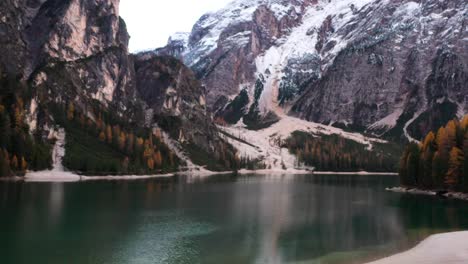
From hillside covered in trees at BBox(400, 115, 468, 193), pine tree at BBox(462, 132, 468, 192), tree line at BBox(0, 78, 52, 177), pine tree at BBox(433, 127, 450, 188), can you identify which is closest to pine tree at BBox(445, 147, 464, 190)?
hillside covered in trees at BBox(400, 115, 468, 193)

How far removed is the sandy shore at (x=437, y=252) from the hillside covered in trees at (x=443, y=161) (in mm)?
57801

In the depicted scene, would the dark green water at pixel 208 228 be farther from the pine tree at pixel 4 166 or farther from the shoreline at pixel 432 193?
the pine tree at pixel 4 166

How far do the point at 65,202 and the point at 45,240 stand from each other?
1643 inches

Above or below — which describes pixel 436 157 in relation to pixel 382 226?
above

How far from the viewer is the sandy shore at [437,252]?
47344 millimetres

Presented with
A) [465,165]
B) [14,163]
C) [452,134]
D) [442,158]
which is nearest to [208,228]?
[465,165]

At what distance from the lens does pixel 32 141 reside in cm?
18912

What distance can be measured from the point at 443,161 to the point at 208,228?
77798 millimetres

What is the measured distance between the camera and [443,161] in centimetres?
12119

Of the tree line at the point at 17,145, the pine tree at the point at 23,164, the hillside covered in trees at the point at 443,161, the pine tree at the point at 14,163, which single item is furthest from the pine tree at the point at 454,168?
the pine tree at the point at 14,163

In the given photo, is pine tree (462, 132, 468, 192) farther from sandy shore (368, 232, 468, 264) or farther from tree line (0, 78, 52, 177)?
tree line (0, 78, 52, 177)

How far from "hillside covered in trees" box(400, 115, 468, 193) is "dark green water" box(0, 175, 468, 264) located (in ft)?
31.4

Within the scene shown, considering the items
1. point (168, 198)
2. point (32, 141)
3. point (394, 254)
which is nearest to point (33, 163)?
point (32, 141)

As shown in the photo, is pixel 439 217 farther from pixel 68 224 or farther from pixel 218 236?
pixel 68 224
